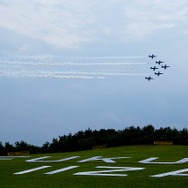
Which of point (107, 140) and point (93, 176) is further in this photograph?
point (107, 140)

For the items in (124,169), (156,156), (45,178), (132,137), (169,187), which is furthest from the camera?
(132,137)

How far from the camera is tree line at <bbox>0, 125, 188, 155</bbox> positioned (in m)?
51.5

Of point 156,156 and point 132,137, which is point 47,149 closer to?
point 132,137

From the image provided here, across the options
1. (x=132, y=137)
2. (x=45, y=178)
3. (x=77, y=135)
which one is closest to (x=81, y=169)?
(x=45, y=178)

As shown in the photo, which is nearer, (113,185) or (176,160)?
(113,185)

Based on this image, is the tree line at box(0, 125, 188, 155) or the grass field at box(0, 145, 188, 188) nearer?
the grass field at box(0, 145, 188, 188)

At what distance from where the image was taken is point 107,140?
174 ft

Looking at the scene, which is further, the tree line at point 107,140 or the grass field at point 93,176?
the tree line at point 107,140

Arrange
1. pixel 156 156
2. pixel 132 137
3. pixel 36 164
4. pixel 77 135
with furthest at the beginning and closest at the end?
pixel 77 135 < pixel 132 137 < pixel 156 156 < pixel 36 164

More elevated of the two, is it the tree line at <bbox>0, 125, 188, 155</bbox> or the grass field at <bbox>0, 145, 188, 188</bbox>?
the tree line at <bbox>0, 125, 188, 155</bbox>

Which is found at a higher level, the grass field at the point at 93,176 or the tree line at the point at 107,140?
the tree line at the point at 107,140

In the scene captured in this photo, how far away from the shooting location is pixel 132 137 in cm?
5197

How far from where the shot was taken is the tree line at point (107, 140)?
51.5m

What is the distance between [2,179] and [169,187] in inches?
362
